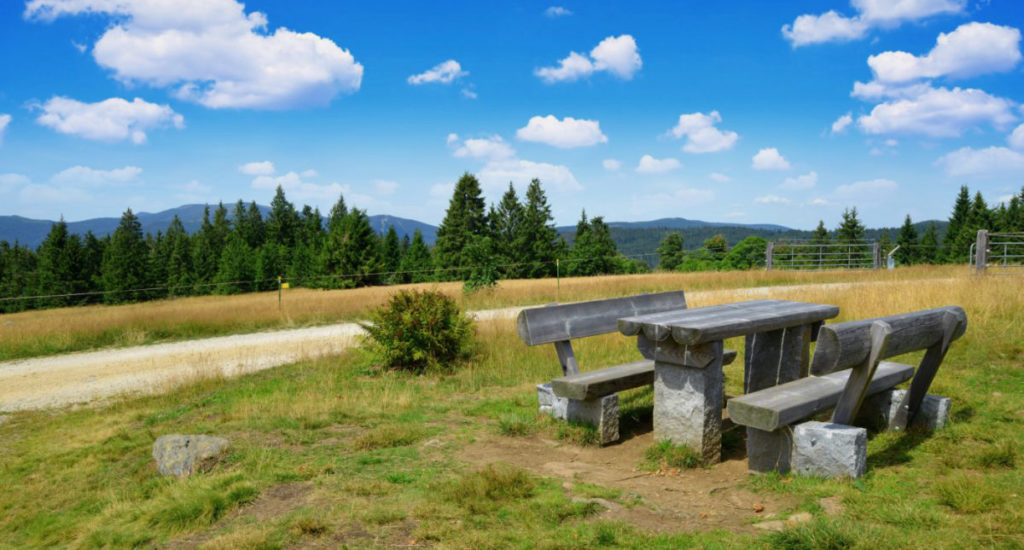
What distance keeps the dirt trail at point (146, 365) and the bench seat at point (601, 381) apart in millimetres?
5290

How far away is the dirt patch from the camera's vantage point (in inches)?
132

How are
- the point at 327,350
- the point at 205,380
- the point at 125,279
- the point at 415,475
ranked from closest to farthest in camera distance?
1. the point at 415,475
2. the point at 205,380
3. the point at 327,350
4. the point at 125,279

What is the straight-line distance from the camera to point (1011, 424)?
15.6 ft

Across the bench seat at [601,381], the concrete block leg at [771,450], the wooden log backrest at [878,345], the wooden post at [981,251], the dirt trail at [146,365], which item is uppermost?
the wooden post at [981,251]

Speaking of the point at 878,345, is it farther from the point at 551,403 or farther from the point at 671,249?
the point at 671,249

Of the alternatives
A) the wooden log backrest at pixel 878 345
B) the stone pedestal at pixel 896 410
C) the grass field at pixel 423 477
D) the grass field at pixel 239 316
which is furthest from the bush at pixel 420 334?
the grass field at pixel 239 316

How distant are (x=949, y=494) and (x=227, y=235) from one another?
81.8m

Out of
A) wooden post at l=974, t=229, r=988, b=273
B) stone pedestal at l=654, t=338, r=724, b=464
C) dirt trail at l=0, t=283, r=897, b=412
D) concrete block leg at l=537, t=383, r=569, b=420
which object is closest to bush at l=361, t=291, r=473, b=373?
dirt trail at l=0, t=283, r=897, b=412

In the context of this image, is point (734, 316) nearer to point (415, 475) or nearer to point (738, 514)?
point (738, 514)

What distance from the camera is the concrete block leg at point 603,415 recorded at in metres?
4.77

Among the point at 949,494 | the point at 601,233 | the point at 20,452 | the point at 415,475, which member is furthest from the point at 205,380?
the point at 601,233

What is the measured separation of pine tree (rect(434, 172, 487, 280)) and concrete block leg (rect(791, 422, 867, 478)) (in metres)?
49.6

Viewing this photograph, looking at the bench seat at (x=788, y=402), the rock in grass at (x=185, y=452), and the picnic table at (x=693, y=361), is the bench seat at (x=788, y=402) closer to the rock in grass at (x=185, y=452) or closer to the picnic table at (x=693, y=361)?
the picnic table at (x=693, y=361)

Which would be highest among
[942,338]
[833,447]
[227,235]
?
[227,235]
